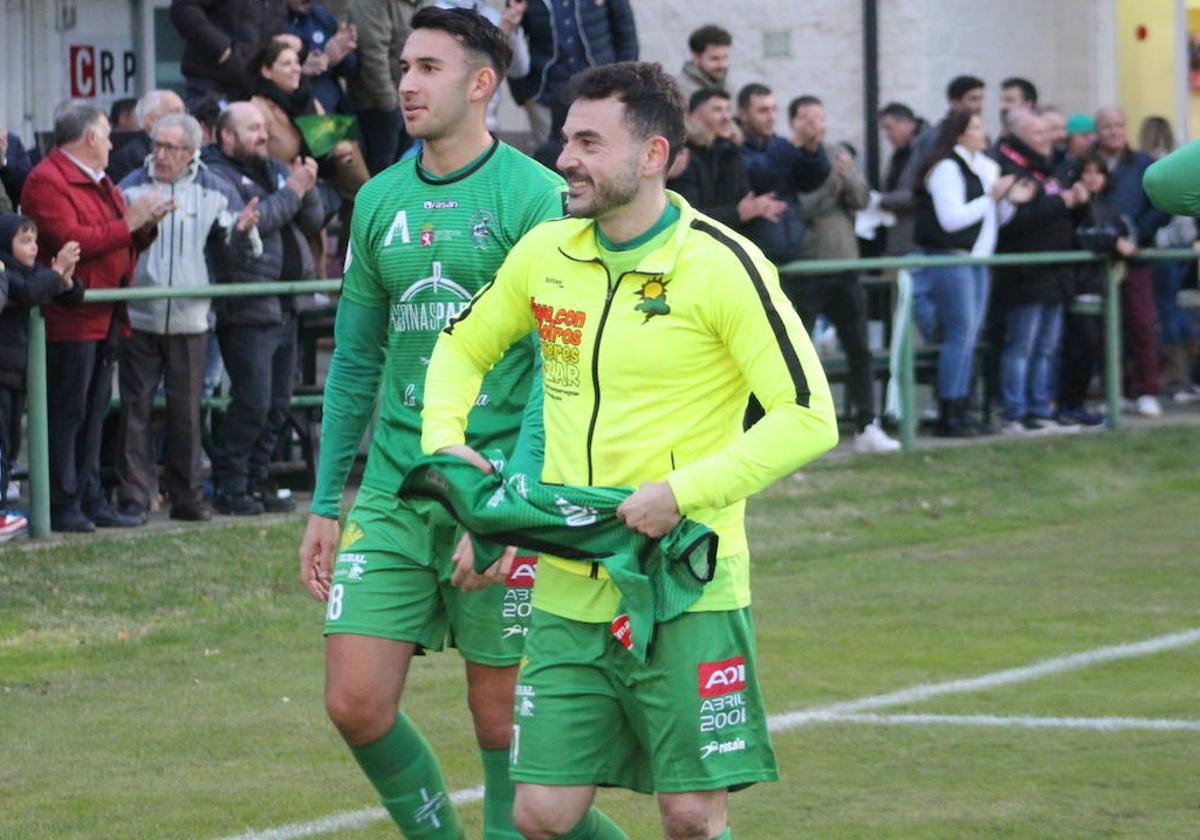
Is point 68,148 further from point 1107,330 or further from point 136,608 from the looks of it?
point 1107,330

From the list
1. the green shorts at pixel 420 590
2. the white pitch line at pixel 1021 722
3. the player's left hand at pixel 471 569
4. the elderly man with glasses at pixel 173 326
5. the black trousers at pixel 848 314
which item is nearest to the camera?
the player's left hand at pixel 471 569

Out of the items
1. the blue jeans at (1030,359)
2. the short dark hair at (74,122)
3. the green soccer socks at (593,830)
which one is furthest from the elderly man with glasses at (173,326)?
the green soccer socks at (593,830)

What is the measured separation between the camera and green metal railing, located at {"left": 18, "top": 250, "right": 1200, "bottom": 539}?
1112 cm

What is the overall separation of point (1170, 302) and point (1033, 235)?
7.42ft

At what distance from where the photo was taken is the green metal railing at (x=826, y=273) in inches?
438

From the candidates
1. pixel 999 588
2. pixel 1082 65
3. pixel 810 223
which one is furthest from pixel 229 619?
pixel 1082 65

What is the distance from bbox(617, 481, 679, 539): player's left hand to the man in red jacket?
690cm

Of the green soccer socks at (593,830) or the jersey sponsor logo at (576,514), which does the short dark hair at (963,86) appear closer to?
the green soccer socks at (593,830)

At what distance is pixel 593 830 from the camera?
539 centimetres

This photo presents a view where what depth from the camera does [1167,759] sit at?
7762 millimetres

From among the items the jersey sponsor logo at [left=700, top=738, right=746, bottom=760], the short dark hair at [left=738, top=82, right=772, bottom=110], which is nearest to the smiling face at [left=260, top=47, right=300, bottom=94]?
the short dark hair at [left=738, top=82, right=772, bottom=110]

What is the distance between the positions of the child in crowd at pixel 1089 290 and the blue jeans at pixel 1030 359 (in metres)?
0.24

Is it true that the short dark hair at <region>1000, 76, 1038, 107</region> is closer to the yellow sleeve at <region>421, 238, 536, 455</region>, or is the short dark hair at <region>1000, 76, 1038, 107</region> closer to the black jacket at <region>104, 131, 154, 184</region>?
the black jacket at <region>104, 131, 154, 184</region>

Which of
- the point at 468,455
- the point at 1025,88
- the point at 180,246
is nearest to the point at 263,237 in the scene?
the point at 180,246
